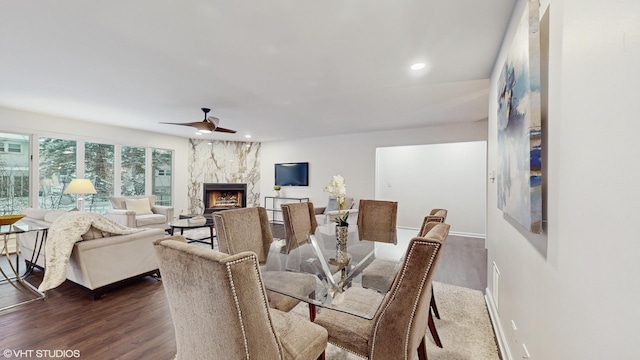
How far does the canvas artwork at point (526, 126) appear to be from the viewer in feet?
3.58

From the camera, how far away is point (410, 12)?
1.74 meters

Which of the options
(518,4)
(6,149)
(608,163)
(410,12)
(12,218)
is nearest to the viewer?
(608,163)

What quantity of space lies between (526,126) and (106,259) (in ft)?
11.9

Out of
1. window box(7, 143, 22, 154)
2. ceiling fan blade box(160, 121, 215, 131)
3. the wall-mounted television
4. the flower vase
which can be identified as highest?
ceiling fan blade box(160, 121, 215, 131)

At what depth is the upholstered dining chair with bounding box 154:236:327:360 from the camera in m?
0.82

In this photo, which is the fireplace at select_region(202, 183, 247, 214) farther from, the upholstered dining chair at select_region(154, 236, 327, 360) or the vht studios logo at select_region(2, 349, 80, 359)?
the upholstered dining chair at select_region(154, 236, 327, 360)

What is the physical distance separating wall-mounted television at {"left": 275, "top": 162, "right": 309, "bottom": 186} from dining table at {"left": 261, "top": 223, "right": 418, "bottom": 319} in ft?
14.2

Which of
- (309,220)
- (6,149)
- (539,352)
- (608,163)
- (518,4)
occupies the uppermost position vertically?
(518,4)

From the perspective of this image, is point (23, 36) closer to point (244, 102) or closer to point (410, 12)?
point (244, 102)

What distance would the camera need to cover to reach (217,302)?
844mm

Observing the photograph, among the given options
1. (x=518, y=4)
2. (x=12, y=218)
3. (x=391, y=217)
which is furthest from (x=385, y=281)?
(x=12, y=218)

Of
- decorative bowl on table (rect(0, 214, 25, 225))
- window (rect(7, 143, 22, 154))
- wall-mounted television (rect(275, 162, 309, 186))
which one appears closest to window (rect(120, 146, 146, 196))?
window (rect(7, 143, 22, 154))

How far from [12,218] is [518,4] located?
4.72m

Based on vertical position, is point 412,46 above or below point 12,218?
above
